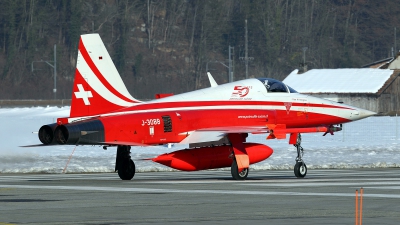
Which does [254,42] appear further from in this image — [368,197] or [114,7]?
[368,197]

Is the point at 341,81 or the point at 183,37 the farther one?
the point at 183,37

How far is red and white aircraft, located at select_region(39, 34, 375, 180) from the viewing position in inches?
859

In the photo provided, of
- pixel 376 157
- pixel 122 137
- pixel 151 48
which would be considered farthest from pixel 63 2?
pixel 122 137

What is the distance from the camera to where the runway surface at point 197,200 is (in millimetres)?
13938

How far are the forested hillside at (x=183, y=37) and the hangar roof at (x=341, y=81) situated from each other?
32999 millimetres

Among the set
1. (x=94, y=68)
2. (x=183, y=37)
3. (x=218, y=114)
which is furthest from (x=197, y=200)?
(x=183, y=37)

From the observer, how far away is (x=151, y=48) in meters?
131

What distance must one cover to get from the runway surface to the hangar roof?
220ft

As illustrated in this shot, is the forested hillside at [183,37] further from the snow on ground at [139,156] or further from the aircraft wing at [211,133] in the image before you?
the aircraft wing at [211,133]

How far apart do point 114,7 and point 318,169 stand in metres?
107

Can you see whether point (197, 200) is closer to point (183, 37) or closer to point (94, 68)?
point (94, 68)

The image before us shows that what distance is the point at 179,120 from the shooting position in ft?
75.7

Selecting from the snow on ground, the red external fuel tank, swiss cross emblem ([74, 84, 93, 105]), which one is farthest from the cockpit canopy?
swiss cross emblem ([74, 84, 93, 105])

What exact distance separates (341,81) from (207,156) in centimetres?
7203
